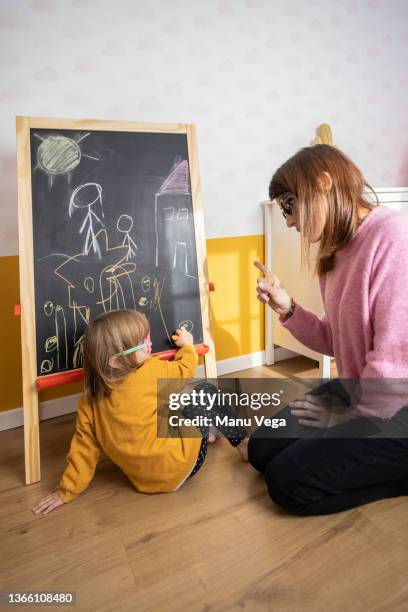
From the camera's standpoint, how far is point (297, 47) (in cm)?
214

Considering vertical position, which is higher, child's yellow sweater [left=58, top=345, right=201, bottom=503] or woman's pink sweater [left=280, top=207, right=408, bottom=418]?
woman's pink sweater [left=280, top=207, right=408, bottom=418]

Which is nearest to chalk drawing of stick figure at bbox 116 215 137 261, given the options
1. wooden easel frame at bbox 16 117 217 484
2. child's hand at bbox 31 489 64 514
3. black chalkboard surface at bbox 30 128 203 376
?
black chalkboard surface at bbox 30 128 203 376

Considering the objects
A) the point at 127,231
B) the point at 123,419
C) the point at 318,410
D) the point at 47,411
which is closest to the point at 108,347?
the point at 123,419

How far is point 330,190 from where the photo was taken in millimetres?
1080

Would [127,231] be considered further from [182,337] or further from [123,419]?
[123,419]

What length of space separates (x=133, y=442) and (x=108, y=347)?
0.29 m

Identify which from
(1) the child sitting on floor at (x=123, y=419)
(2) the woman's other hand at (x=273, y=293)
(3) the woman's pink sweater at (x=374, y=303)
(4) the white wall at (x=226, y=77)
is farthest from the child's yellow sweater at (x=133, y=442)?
(4) the white wall at (x=226, y=77)

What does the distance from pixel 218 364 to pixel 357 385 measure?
1.09m

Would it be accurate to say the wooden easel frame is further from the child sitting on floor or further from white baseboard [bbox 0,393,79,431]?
white baseboard [bbox 0,393,79,431]

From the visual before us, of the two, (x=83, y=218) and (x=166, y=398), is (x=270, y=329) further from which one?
(x=83, y=218)

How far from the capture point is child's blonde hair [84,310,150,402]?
1.20 meters

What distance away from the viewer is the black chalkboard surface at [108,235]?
1352 millimetres

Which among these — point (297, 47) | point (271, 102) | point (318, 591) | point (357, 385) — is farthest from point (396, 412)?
point (297, 47)

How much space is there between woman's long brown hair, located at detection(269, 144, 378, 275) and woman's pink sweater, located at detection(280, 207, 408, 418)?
4 cm
